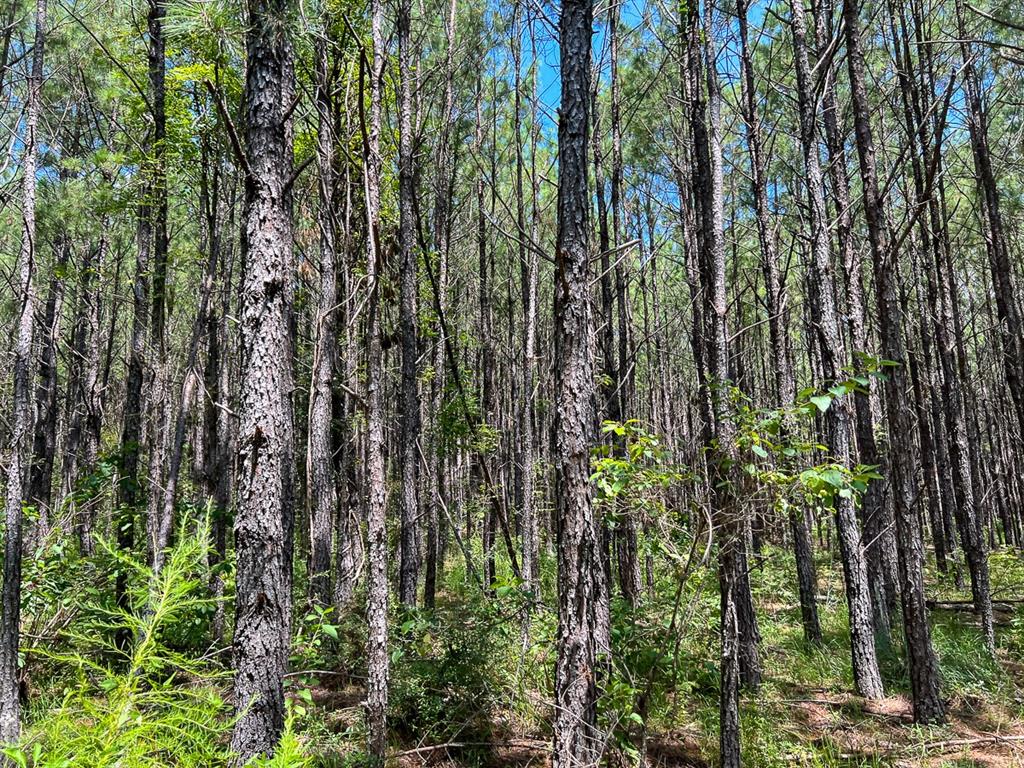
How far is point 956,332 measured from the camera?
1053 centimetres

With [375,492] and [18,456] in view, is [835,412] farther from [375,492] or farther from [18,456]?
[18,456]

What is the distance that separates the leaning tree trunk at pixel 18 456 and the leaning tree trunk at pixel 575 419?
471cm

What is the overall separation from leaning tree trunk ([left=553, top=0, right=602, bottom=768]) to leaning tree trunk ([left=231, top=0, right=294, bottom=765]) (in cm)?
162

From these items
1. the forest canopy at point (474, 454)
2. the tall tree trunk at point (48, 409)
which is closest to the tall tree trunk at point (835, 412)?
the forest canopy at point (474, 454)

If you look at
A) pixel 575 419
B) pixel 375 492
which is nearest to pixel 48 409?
pixel 375 492

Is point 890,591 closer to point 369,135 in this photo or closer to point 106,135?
point 369,135

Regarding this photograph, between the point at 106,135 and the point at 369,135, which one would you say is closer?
the point at 369,135

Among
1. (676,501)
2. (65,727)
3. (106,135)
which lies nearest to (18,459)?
(65,727)

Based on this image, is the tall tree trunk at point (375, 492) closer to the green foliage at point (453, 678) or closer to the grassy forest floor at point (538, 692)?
the grassy forest floor at point (538, 692)

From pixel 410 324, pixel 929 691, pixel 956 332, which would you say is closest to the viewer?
pixel 929 691

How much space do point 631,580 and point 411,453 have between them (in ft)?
11.3

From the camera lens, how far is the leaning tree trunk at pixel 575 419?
3357mm

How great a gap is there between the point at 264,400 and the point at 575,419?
182 cm

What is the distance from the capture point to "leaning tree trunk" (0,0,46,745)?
16.0 feet
